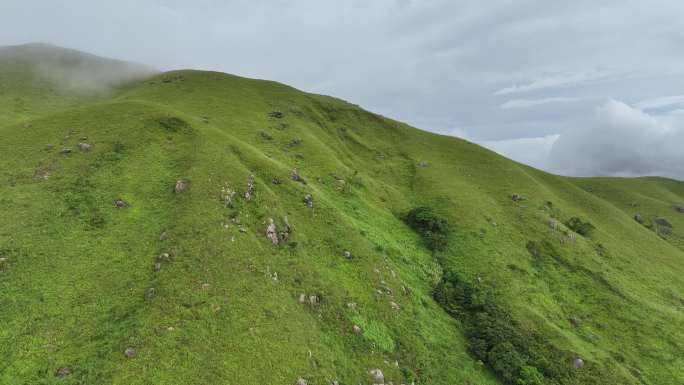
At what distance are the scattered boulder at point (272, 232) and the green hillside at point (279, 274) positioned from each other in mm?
221

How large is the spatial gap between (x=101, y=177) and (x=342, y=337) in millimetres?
29643

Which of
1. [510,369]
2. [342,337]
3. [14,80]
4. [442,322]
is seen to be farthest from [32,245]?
[14,80]

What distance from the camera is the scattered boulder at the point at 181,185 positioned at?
3004cm

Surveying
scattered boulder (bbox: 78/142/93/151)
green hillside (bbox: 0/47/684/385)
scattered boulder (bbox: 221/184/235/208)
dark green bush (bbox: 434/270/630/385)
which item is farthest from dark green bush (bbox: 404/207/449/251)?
scattered boulder (bbox: 78/142/93/151)

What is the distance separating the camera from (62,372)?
593 inches

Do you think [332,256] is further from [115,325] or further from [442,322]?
[115,325]

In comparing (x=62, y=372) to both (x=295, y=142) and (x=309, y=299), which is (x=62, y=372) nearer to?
Answer: (x=309, y=299)

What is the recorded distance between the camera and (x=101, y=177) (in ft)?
102

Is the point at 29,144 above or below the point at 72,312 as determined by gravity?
above

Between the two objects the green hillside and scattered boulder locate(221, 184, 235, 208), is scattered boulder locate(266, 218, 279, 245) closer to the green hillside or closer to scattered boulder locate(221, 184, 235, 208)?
the green hillside

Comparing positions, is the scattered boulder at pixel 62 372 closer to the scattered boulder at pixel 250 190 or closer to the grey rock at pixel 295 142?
the scattered boulder at pixel 250 190

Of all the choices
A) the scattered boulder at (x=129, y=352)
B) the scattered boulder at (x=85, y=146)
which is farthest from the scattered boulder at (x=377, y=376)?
the scattered boulder at (x=85, y=146)

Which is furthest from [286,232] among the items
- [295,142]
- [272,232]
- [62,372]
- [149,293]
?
[295,142]

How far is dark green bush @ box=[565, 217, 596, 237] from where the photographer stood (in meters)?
54.8
